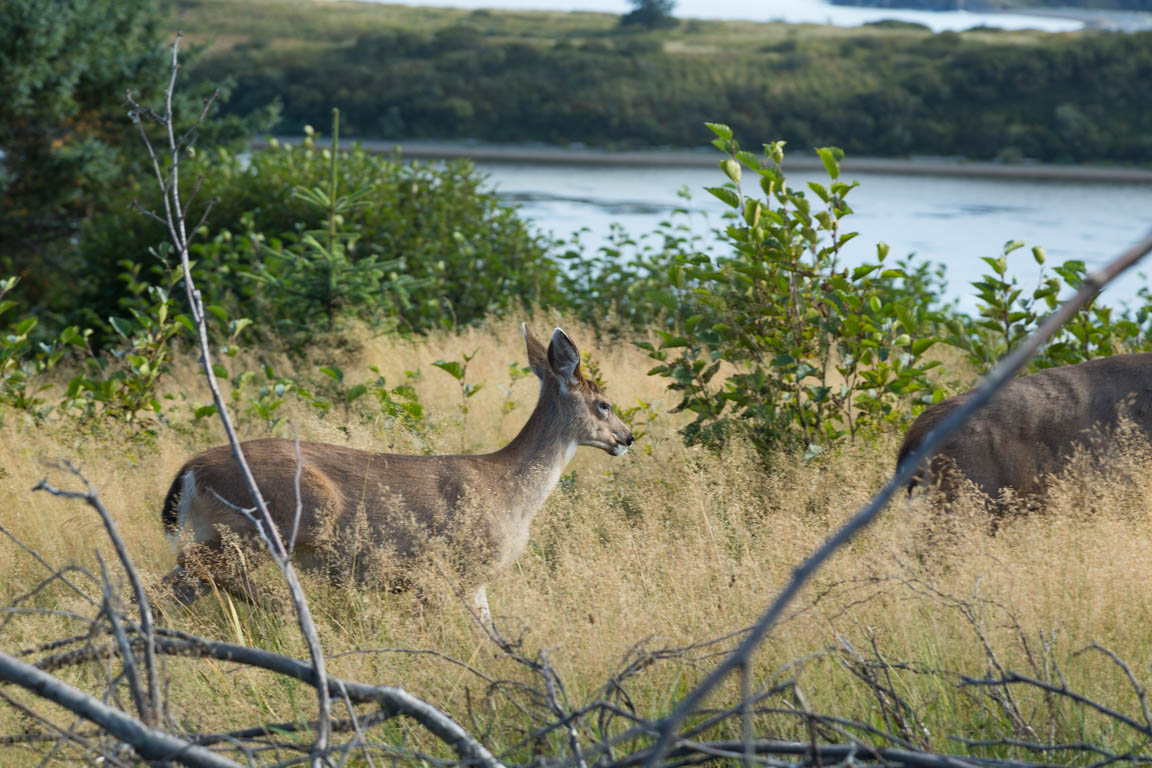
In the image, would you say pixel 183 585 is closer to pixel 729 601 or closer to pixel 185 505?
pixel 185 505

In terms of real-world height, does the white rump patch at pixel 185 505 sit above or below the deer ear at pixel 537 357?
below

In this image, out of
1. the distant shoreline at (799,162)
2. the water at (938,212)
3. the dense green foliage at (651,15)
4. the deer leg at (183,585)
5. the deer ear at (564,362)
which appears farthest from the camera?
the dense green foliage at (651,15)

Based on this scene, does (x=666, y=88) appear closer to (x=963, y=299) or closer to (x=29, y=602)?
(x=963, y=299)

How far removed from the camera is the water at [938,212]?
14.8 metres

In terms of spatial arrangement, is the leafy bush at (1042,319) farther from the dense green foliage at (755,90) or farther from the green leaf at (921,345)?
the dense green foliage at (755,90)

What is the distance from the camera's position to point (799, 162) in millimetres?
39750

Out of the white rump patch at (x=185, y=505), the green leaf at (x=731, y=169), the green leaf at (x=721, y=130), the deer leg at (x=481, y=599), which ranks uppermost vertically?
the green leaf at (x=721, y=130)

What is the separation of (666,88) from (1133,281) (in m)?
39.7

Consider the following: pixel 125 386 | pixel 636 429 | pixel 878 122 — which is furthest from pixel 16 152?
pixel 878 122

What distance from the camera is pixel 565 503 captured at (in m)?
5.72

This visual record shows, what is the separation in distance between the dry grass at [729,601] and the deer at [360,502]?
171mm

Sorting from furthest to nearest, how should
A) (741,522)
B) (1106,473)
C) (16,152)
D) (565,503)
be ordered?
(16,152) < (565,503) < (741,522) < (1106,473)

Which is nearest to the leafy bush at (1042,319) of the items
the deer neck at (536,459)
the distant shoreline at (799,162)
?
A: the deer neck at (536,459)

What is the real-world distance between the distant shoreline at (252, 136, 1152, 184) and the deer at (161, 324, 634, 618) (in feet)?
72.7
